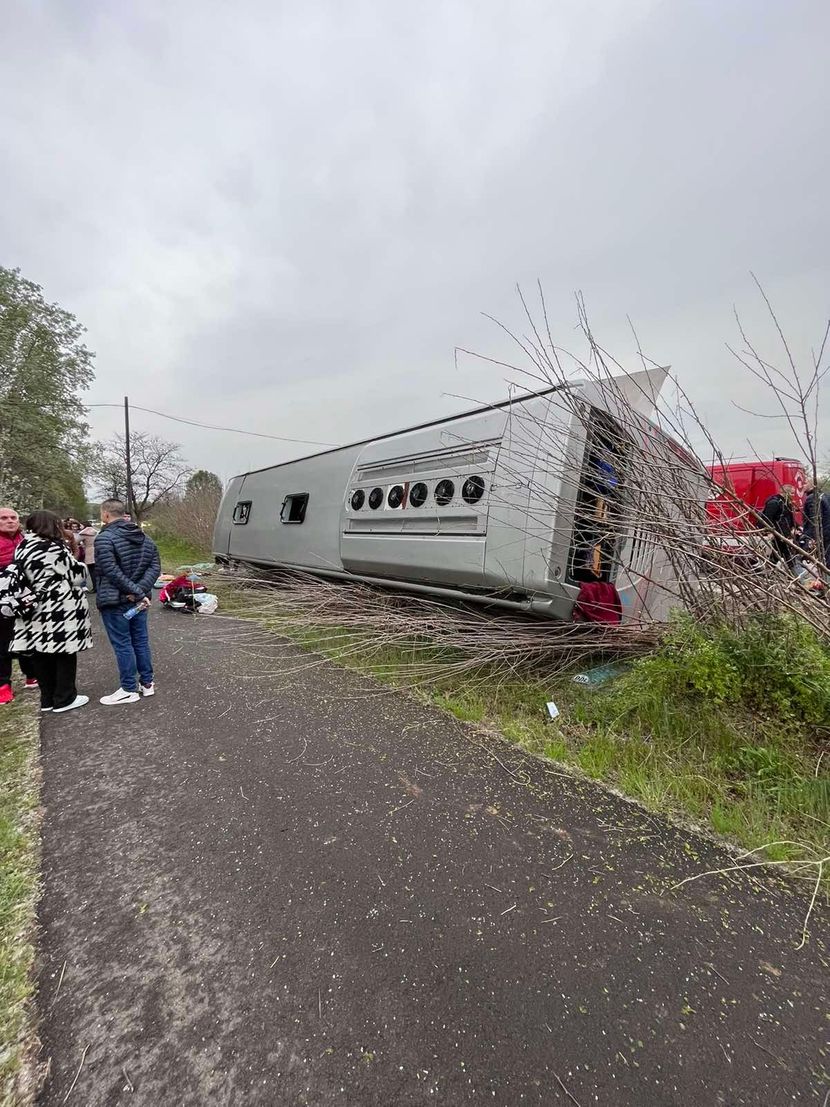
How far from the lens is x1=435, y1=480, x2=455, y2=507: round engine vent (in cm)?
423

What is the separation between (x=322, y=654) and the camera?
510cm

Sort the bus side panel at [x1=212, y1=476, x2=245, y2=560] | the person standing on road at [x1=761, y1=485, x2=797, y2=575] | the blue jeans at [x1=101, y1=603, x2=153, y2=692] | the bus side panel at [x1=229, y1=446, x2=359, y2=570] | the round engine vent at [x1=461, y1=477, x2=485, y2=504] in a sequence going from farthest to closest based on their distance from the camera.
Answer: the bus side panel at [x1=212, y1=476, x2=245, y2=560] → the bus side panel at [x1=229, y1=446, x2=359, y2=570] → the round engine vent at [x1=461, y1=477, x2=485, y2=504] → the blue jeans at [x1=101, y1=603, x2=153, y2=692] → the person standing on road at [x1=761, y1=485, x2=797, y2=575]

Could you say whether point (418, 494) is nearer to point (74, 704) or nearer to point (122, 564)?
point (122, 564)

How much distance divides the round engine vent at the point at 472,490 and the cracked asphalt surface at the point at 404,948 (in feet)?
7.20

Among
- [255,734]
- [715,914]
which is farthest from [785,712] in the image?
[255,734]

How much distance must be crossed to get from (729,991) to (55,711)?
14.6ft

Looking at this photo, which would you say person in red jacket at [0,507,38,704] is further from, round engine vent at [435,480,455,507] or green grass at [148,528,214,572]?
green grass at [148,528,214,572]

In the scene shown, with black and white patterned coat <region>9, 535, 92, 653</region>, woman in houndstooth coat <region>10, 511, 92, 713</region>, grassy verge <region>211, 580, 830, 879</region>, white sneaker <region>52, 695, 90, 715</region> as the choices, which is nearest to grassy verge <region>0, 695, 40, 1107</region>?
white sneaker <region>52, 695, 90, 715</region>

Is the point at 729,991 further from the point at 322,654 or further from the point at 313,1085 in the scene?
the point at 322,654

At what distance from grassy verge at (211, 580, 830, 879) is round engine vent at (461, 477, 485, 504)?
1802 millimetres

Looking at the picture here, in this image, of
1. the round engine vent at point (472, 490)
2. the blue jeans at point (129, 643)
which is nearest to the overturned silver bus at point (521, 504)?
the round engine vent at point (472, 490)

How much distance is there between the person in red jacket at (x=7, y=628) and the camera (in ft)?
12.4

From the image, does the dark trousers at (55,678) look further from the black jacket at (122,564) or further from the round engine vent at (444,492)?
the round engine vent at (444,492)

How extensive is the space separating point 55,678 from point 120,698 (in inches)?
19.9
